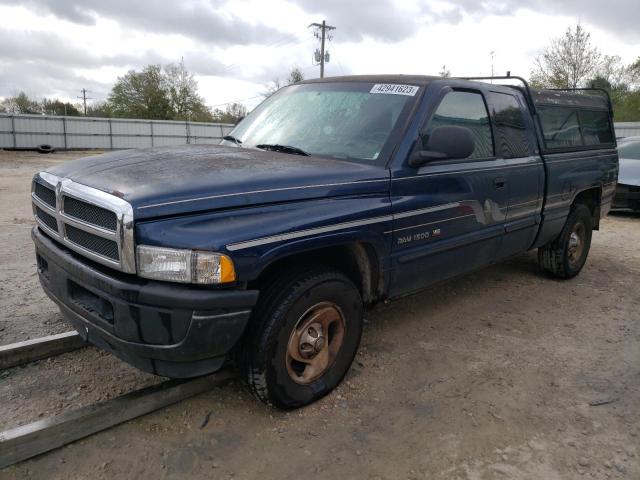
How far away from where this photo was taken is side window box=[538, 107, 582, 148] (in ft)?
15.9

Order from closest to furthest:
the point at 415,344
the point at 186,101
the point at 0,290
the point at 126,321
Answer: the point at 126,321, the point at 415,344, the point at 0,290, the point at 186,101

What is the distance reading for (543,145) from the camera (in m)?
4.72

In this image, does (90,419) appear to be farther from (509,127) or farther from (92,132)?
(92,132)

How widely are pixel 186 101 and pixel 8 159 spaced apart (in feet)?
98.9

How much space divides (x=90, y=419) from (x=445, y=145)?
8.15ft

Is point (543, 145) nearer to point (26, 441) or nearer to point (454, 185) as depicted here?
point (454, 185)

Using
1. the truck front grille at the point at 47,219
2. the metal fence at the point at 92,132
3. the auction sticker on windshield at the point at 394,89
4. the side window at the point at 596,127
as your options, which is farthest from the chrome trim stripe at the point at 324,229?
the metal fence at the point at 92,132

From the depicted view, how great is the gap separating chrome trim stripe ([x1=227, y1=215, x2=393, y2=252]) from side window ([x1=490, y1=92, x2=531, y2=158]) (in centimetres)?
166

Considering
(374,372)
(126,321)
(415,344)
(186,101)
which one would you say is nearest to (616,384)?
(415,344)

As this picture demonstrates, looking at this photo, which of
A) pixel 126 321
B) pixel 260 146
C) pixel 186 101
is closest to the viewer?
pixel 126 321

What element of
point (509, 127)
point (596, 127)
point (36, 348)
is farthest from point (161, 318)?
point (596, 127)

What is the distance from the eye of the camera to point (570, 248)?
5.63 metres

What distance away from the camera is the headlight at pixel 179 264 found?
2.30 m

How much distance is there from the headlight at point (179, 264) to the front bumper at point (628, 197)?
947 cm
